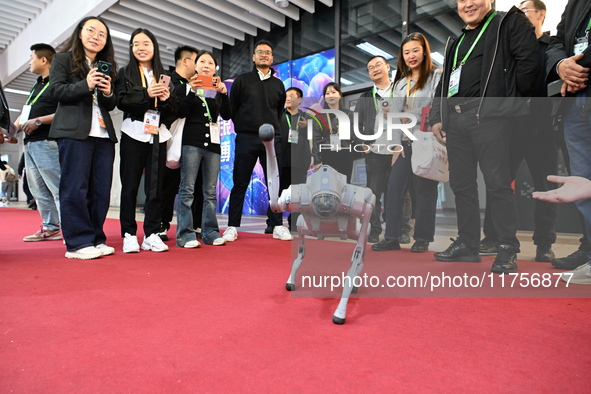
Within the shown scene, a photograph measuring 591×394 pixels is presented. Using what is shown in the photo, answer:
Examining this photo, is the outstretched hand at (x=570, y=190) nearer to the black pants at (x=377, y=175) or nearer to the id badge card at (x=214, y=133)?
the black pants at (x=377, y=175)

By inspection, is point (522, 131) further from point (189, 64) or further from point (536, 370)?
point (189, 64)

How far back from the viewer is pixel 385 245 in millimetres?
1197

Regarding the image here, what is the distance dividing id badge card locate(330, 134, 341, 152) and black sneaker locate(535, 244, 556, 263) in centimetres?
70

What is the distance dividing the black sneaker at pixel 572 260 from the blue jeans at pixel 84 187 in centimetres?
212

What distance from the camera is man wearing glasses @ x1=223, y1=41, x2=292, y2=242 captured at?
3.03 meters

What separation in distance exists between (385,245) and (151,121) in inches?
65.5

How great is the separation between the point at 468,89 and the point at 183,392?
1345mm

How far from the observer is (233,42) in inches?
297

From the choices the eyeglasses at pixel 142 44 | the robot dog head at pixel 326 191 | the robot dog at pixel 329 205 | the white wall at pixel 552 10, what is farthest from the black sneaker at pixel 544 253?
the eyeglasses at pixel 142 44

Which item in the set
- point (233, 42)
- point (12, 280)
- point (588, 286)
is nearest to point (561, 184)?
point (588, 286)

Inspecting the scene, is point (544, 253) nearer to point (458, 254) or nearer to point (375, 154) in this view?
point (458, 254)

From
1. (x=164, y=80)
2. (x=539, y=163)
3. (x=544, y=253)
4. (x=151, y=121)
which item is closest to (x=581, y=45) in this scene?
(x=539, y=163)

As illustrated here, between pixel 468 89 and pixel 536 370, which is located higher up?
pixel 468 89

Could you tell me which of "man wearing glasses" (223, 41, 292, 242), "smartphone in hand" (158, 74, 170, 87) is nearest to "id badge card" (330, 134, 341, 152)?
"smartphone in hand" (158, 74, 170, 87)
